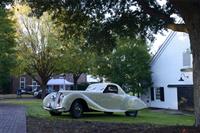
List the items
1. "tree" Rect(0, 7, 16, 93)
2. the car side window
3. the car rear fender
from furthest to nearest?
1. "tree" Rect(0, 7, 16, 93)
2. the car side window
3. the car rear fender

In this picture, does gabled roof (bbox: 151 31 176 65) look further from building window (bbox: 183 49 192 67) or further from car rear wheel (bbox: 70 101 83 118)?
car rear wheel (bbox: 70 101 83 118)

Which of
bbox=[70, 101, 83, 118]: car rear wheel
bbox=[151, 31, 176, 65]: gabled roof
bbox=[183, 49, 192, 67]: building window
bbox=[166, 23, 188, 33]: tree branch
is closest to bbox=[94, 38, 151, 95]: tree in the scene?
bbox=[151, 31, 176, 65]: gabled roof

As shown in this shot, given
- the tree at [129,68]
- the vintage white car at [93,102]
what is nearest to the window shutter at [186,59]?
the tree at [129,68]

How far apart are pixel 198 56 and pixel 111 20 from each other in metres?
4.40

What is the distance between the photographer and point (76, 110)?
24.9m

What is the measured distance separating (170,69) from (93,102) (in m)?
16.9

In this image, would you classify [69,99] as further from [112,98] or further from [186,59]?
[186,59]

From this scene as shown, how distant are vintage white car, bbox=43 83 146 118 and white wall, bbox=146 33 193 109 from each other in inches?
463

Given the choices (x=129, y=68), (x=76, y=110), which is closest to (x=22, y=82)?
(x=129, y=68)

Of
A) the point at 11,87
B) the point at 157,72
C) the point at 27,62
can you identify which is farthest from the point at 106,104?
the point at 11,87

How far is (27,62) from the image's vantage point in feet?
178

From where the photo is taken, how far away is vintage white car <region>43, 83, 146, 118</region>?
24.7 meters

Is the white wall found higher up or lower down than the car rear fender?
higher up

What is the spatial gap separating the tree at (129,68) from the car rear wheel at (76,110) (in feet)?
57.9
